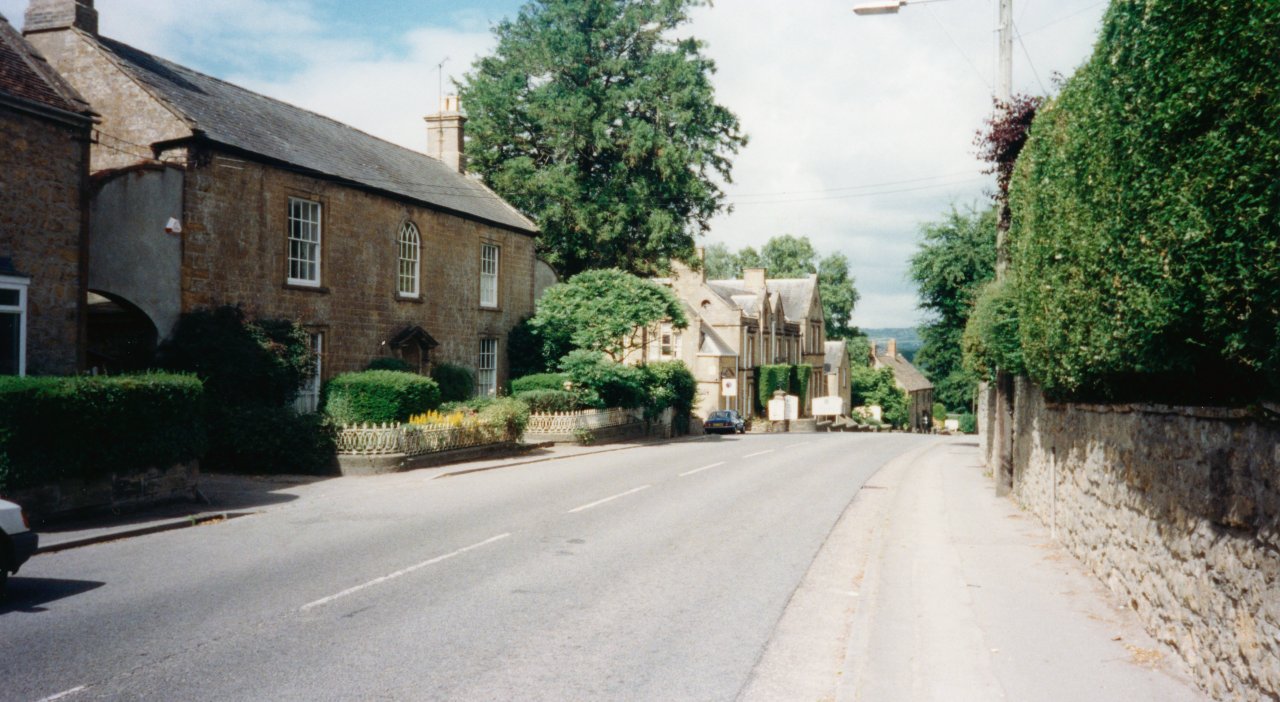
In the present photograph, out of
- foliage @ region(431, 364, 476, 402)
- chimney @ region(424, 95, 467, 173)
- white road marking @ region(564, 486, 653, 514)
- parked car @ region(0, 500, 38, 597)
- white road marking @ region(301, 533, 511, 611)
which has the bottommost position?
white road marking @ region(301, 533, 511, 611)

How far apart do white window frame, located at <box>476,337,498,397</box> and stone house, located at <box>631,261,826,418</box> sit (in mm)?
15667

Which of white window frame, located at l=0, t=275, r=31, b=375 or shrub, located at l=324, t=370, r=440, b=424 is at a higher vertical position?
white window frame, located at l=0, t=275, r=31, b=375

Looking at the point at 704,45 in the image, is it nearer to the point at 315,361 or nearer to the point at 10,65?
the point at 315,361

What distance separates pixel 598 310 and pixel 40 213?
1852 centimetres

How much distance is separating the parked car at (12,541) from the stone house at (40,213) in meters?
8.23

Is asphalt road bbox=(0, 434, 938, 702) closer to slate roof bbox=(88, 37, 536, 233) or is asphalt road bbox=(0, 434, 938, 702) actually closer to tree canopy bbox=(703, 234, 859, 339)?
slate roof bbox=(88, 37, 536, 233)

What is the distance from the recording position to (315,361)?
2309 cm

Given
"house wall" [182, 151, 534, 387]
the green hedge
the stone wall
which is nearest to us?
the stone wall

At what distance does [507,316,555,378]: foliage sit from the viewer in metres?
32.8

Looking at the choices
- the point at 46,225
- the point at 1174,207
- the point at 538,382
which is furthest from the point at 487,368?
the point at 1174,207

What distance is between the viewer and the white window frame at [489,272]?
31.4m

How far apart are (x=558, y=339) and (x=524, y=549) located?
2217cm

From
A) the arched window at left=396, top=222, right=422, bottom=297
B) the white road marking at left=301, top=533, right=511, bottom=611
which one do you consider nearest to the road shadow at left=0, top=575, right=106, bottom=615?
the white road marking at left=301, top=533, right=511, bottom=611

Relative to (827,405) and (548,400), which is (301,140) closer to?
(548,400)
